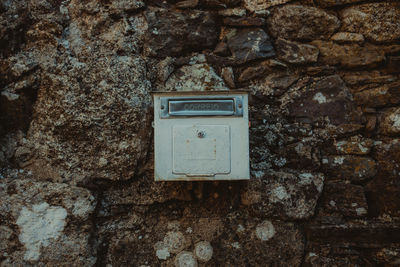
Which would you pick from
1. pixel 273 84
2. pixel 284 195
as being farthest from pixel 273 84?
pixel 284 195

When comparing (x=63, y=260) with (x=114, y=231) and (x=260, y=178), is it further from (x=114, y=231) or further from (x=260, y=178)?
(x=260, y=178)

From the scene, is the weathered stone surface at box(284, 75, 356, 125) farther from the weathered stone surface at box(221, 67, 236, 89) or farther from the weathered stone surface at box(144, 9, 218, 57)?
the weathered stone surface at box(144, 9, 218, 57)

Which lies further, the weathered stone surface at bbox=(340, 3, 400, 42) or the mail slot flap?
the weathered stone surface at bbox=(340, 3, 400, 42)

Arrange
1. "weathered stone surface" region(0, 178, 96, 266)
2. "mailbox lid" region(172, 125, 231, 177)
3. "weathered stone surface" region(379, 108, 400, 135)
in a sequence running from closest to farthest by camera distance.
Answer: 1. "mailbox lid" region(172, 125, 231, 177)
2. "weathered stone surface" region(0, 178, 96, 266)
3. "weathered stone surface" region(379, 108, 400, 135)

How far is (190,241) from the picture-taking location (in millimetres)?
1434

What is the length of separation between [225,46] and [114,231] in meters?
1.07

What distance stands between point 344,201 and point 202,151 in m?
0.77

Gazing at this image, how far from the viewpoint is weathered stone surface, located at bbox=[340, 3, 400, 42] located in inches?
58.8

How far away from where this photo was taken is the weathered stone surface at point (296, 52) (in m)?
1.51

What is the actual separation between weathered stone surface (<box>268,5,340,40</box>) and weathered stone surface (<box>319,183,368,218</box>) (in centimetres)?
76

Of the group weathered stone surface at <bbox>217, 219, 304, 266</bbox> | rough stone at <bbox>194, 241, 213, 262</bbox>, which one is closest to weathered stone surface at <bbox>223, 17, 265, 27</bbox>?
weathered stone surface at <bbox>217, 219, 304, 266</bbox>

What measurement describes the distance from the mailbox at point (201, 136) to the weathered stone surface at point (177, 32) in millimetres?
390

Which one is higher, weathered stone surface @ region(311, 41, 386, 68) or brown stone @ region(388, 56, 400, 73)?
weathered stone surface @ region(311, 41, 386, 68)

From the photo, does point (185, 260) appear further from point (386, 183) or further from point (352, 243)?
point (386, 183)
